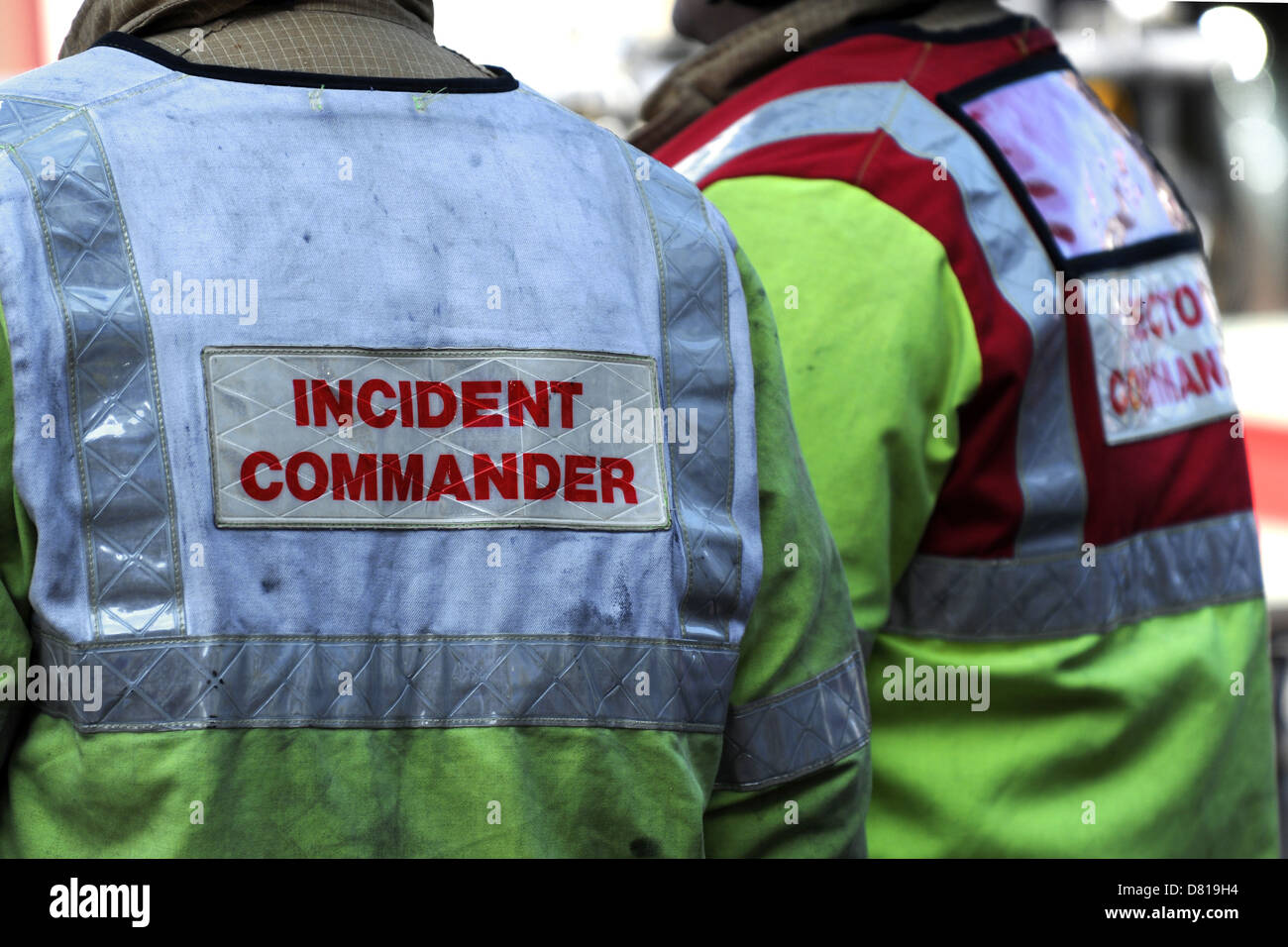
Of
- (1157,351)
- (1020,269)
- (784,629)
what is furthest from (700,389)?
(1157,351)

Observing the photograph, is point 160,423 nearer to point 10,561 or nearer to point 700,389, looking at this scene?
point 10,561

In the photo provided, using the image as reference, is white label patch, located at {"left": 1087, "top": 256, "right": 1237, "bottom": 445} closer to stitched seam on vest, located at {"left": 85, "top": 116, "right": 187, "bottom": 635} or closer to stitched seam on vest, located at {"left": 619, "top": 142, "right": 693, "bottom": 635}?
stitched seam on vest, located at {"left": 619, "top": 142, "right": 693, "bottom": 635}

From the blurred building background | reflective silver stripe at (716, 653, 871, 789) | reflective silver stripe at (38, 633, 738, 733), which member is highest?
the blurred building background

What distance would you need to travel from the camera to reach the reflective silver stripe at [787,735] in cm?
152

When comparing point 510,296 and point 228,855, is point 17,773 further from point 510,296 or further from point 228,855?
point 510,296

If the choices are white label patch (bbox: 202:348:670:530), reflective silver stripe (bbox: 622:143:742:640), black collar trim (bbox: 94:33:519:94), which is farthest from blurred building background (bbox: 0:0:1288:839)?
black collar trim (bbox: 94:33:519:94)

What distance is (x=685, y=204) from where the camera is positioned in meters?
1.48

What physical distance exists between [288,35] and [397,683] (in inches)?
21.2

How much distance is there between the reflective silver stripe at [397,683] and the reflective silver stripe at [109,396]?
4cm

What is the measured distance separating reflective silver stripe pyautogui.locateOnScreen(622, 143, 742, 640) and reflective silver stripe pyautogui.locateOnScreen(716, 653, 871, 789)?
0.41 feet

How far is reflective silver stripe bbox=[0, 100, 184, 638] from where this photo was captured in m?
1.20

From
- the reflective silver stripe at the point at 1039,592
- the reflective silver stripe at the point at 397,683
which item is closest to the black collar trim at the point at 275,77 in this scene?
the reflective silver stripe at the point at 397,683

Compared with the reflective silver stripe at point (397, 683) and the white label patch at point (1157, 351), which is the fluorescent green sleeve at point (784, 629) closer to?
the reflective silver stripe at point (397, 683)

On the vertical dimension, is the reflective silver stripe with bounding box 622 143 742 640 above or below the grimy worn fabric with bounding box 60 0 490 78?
below
